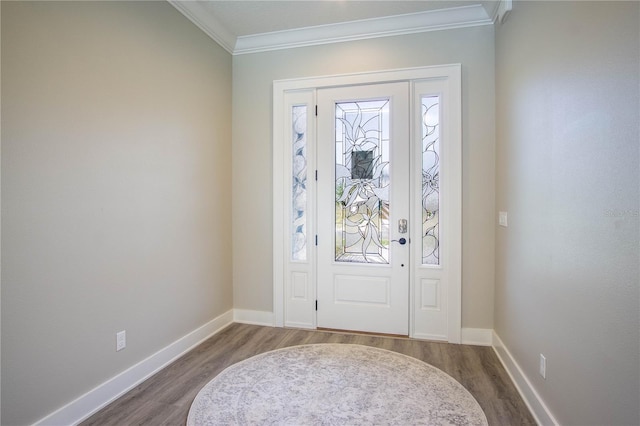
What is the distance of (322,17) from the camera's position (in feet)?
9.91

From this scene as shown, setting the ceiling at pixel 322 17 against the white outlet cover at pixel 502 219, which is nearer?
the white outlet cover at pixel 502 219

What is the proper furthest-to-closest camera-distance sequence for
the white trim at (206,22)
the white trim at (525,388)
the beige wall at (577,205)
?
1. the white trim at (206,22)
2. the white trim at (525,388)
3. the beige wall at (577,205)

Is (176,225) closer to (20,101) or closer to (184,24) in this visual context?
(20,101)

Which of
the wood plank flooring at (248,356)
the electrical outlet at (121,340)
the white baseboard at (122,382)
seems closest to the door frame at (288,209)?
the wood plank flooring at (248,356)

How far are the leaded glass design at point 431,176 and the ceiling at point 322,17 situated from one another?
0.72 metres

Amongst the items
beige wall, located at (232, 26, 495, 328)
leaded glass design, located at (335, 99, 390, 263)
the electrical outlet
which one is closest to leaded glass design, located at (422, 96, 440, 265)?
beige wall, located at (232, 26, 495, 328)

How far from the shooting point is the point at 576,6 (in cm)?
152

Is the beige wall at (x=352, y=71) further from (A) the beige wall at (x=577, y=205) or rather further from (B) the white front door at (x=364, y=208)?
(A) the beige wall at (x=577, y=205)

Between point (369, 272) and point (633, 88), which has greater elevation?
point (633, 88)

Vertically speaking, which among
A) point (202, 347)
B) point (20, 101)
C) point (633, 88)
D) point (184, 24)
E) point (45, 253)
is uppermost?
point (184, 24)

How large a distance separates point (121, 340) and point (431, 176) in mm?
2810

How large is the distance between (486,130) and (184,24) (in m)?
2.81

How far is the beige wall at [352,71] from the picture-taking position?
2.92 metres

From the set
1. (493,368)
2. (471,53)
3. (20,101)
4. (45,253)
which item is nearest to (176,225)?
(45,253)
